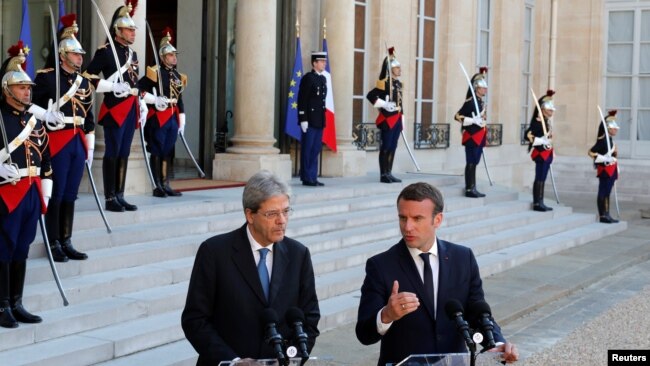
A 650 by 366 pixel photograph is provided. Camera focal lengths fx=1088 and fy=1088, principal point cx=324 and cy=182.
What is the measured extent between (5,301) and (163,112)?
420cm

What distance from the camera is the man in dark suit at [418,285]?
160 inches

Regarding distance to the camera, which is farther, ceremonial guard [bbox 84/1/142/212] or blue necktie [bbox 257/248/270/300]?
ceremonial guard [bbox 84/1/142/212]

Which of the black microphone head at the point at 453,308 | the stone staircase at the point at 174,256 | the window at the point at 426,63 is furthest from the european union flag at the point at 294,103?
the black microphone head at the point at 453,308

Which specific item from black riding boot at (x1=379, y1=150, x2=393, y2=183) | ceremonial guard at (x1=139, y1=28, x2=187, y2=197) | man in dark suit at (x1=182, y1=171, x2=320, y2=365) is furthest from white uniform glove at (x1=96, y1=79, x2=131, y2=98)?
man in dark suit at (x1=182, y1=171, x2=320, y2=365)

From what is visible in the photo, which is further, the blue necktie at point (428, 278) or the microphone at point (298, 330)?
the blue necktie at point (428, 278)

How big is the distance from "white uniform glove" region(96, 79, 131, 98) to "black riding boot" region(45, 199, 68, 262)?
1.63 meters

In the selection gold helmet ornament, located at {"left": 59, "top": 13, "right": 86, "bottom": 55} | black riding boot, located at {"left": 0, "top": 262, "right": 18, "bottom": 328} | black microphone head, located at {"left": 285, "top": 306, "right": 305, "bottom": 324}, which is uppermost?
gold helmet ornament, located at {"left": 59, "top": 13, "right": 86, "bottom": 55}

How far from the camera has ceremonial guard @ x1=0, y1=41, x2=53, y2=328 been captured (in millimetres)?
6637

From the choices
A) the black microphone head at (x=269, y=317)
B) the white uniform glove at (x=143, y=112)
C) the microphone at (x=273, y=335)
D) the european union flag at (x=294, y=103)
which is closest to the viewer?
the microphone at (x=273, y=335)

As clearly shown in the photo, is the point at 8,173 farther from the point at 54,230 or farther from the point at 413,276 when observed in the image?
the point at 413,276

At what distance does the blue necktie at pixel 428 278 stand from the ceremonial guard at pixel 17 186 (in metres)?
3.36

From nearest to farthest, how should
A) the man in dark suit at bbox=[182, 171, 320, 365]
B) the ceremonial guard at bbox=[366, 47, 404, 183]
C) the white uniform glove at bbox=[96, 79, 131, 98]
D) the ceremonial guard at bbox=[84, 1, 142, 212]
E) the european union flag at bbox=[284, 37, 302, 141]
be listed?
the man in dark suit at bbox=[182, 171, 320, 365]
the white uniform glove at bbox=[96, 79, 131, 98]
the ceremonial guard at bbox=[84, 1, 142, 212]
the ceremonial guard at bbox=[366, 47, 404, 183]
the european union flag at bbox=[284, 37, 302, 141]

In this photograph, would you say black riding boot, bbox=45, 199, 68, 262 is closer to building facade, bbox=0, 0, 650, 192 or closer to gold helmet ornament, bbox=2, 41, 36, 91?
gold helmet ornament, bbox=2, 41, 36, 91

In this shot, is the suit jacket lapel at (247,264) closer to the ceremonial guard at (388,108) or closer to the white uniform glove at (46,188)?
the white uniform glove at (46,188)
